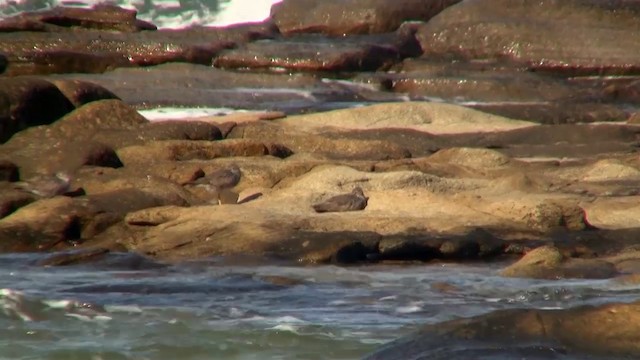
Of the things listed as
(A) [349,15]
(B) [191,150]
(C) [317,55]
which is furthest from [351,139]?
(A) [349,15]

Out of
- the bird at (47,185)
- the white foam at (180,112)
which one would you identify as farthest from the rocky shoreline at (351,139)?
the white foam at (180,112)

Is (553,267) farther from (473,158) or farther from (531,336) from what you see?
(473,158)

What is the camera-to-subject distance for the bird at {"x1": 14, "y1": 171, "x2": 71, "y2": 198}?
12.6 m

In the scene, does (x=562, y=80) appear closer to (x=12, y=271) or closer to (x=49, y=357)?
(x=12, y=271)

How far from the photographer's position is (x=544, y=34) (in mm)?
24453

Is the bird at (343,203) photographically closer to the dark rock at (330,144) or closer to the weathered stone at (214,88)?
the dark rock at (330,144)

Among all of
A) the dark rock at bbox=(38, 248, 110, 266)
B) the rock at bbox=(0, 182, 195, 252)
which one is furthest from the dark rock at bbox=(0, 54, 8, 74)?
the dark rock at bbox=(38, 248, 110, 266)

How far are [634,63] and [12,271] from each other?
1525 cm

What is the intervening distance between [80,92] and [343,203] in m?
5.19

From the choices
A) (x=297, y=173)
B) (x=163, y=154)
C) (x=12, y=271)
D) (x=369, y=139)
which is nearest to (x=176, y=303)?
(x=12, y=271)

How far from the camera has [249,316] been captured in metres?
8.39

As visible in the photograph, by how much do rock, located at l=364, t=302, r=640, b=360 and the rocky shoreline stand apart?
0.06 ft

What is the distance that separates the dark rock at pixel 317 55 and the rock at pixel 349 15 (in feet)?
5.41

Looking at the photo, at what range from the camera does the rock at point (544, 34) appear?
23766 millimetres
